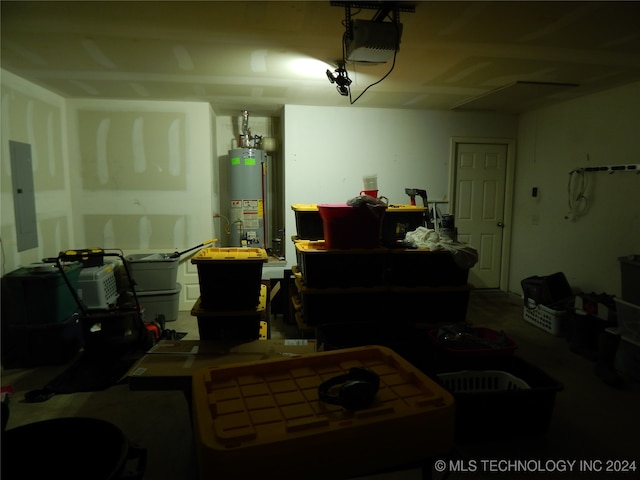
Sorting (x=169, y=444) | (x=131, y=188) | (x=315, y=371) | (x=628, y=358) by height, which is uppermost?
(x=131, y=188)

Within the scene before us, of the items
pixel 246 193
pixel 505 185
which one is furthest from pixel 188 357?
pixel 505 185

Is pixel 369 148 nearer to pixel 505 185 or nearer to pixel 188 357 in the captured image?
pixel 505 185

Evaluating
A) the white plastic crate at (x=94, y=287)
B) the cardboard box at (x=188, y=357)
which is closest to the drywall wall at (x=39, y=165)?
the white plastic crate at (x=94, y=287)

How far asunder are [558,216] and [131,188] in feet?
15.7

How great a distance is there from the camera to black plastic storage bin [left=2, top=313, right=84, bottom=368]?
2.98m

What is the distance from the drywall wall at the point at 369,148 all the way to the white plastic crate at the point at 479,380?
267 centimetres

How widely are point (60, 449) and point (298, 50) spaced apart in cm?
258

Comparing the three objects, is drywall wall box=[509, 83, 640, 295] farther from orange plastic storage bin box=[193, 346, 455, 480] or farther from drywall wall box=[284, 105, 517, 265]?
orange plastic storage bin box=[193, 346, 455, 480]

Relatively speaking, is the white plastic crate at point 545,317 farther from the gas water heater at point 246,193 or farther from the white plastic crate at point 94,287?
the white plastic crate at point 94,287

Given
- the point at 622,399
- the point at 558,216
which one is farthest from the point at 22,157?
the point at 558,216

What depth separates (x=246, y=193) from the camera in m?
4.54

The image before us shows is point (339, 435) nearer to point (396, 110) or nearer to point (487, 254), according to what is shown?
point (396, 110)

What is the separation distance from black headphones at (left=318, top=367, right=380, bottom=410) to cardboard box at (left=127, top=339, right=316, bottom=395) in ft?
2.82

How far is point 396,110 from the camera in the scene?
15.1ft
